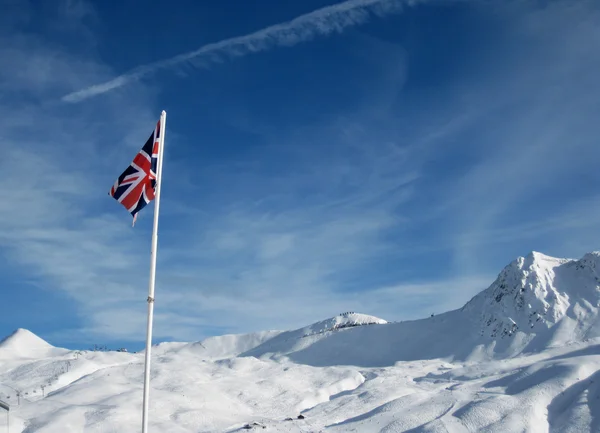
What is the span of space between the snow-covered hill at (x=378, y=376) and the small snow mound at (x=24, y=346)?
1.49ft

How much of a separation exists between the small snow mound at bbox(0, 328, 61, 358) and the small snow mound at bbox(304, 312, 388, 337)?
50214 mm

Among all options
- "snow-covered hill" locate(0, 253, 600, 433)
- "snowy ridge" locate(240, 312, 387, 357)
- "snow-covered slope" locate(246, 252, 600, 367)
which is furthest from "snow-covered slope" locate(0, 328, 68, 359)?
"snow-covered slope" locate(246, 252, 600, 367)

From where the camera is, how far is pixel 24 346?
369 feet

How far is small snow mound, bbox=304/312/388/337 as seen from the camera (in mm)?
132725

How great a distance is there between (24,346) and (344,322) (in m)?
65.0

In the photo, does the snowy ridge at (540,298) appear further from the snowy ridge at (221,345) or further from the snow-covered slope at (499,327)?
the snowy ridge at (221,345)

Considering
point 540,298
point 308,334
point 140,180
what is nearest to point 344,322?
point 308,334

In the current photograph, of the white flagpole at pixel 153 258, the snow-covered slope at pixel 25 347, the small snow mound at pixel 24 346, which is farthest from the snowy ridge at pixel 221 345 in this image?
the white flagpole at pixel 153 258

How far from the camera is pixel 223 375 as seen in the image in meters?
78.6

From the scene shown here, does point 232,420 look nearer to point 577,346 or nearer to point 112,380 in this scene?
point 112,380

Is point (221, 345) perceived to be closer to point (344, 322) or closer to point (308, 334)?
point (308, 334)

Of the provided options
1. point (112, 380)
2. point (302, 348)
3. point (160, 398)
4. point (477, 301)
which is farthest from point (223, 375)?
point (477, 301)

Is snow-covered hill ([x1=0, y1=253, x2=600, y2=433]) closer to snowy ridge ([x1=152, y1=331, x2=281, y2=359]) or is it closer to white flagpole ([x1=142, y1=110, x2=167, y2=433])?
snowy ridge ([x1=152, y1=331, x2=281, y2=359])

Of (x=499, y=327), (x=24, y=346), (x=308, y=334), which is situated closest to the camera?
(x=499, y=327)
